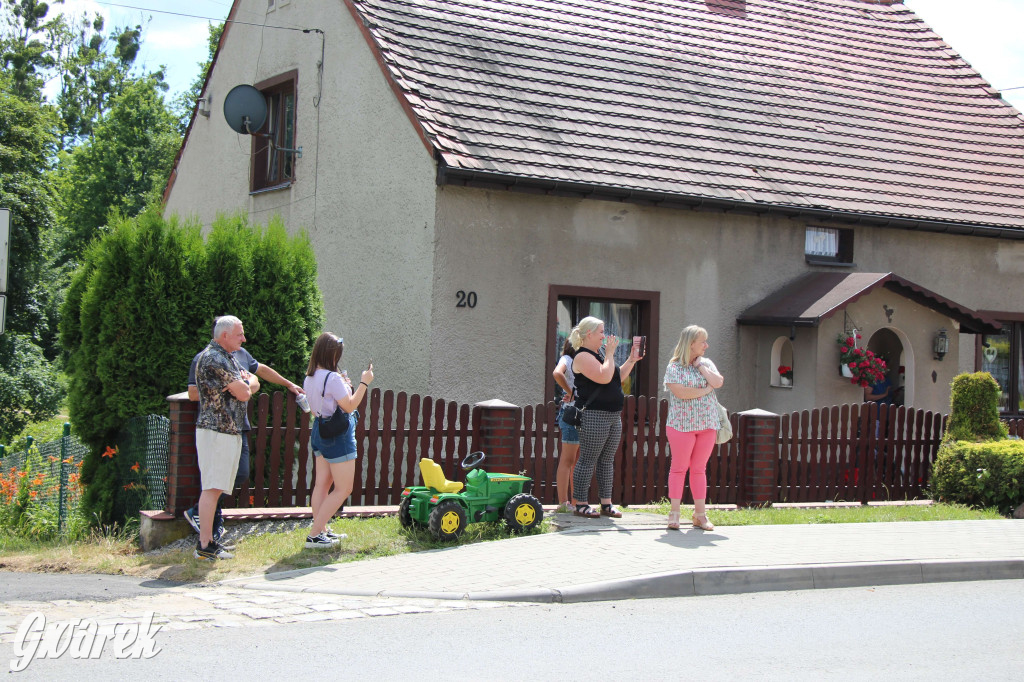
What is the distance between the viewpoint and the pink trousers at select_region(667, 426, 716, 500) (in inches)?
354

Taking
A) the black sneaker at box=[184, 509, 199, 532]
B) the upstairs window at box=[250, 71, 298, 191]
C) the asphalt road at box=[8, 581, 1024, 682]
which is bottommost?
the asphalt road at box=[8, 581, 1024, 682]

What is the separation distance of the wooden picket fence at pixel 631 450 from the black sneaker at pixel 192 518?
29.6 inches

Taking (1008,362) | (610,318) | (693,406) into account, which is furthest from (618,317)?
(1008,362)

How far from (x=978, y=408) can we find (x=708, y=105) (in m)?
5.92

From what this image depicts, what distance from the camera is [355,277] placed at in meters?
13.5

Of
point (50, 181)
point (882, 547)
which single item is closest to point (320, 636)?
point (882, 547)

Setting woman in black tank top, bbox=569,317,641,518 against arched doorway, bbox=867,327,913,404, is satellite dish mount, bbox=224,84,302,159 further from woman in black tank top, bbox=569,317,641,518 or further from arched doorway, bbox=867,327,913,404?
arched doorway, bbox=867,327,913,404

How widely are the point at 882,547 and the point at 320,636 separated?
198 inches

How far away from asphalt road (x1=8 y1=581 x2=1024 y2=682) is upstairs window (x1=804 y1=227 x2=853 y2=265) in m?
8.28

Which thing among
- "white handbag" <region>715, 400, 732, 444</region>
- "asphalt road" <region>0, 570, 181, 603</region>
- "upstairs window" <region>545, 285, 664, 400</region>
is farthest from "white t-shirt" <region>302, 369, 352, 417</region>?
"upstairs window" <region>545, 285, 664, 400</region>

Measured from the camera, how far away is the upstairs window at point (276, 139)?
15.3 metres

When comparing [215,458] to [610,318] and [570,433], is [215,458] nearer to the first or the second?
[570,433]

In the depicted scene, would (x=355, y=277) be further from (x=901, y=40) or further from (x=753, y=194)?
(x=901, y=40)

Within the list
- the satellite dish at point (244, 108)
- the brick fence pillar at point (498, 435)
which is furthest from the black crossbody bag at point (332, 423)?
the satellite dish at point (244, 108)
